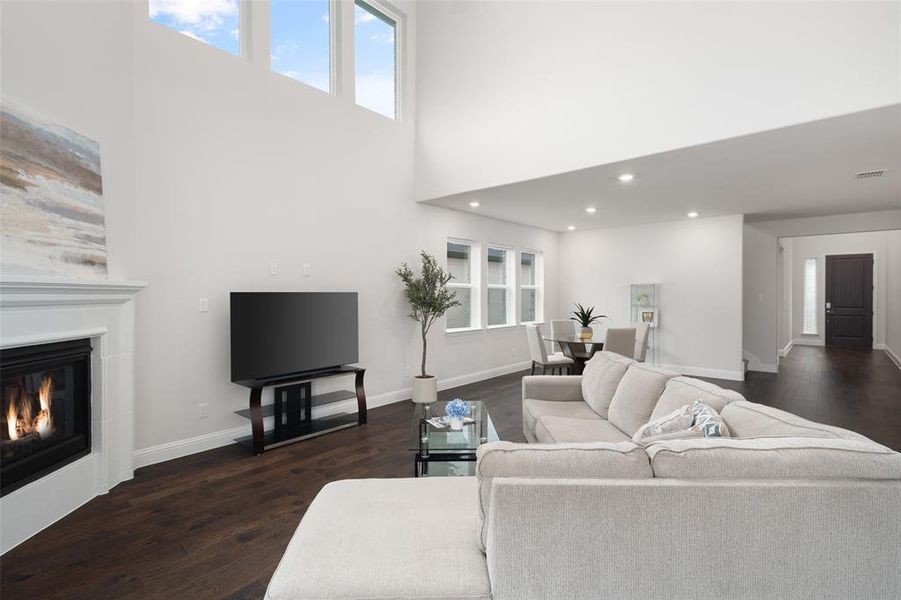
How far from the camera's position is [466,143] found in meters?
5.36

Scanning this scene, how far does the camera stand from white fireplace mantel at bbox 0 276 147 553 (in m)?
2.40

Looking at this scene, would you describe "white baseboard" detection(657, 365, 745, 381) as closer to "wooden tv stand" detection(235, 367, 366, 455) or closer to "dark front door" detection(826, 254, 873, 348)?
"wooden tv stand" detection(235, 367, 366, 455)

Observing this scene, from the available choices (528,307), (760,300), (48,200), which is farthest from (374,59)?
(760,300)

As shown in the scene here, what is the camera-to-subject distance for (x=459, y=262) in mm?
6820

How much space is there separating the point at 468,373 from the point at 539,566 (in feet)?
17.9

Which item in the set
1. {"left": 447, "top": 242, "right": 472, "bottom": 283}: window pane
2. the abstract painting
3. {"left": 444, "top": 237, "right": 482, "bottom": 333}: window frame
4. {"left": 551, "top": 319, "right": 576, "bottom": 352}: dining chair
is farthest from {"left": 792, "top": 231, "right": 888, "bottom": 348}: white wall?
the abstract painting

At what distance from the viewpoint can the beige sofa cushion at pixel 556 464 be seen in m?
1.33

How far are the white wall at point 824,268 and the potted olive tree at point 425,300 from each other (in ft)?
32.3

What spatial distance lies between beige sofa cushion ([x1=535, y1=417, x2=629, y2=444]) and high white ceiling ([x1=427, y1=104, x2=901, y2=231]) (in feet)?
8.14

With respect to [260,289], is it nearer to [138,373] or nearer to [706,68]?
[138,373]

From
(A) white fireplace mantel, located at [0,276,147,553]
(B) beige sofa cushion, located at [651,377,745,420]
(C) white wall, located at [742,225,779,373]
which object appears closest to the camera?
(B) beige sofa cushion, located at [651,377,745,420]

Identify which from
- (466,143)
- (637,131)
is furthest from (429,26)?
(637,131)

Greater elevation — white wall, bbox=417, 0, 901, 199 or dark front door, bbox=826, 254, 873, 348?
white wall, bbox=417, 0, 901, 199

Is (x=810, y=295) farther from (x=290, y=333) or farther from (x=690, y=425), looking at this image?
(x=290, y=333)
